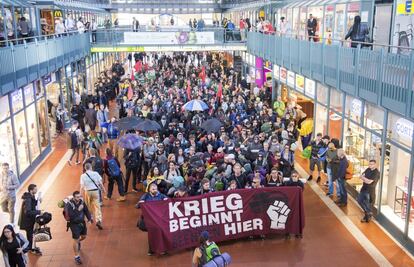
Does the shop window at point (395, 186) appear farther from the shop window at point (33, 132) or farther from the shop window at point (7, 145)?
the shop window at point (33, 132)

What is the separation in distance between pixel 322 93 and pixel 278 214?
834 centimetres

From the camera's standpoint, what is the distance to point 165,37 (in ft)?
108

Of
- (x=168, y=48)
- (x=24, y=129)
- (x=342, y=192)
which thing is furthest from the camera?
(x=168, y=48)

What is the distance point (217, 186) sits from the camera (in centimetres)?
1213

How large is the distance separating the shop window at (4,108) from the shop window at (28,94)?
208 cm

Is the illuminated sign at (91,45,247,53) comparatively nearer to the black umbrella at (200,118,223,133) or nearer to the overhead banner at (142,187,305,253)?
the black umbrella at (200,118,223,133)

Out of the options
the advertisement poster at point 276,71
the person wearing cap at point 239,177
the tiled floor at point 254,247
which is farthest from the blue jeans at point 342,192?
the advertisement poster at point 276,71

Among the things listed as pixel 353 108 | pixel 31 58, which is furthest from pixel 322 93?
pixel 31 58

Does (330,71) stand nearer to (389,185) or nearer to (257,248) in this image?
(389,185)

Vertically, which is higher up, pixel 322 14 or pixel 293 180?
pixel 322 14

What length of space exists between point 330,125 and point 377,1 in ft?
15.5

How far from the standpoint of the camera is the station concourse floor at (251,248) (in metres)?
11.3

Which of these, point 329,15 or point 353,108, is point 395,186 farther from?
point 329,15

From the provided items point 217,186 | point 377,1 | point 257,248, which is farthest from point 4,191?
point 377,1
